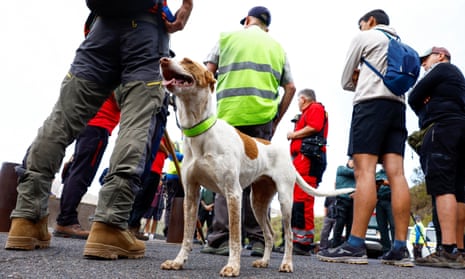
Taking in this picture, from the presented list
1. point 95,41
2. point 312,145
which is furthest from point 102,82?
point 312,145

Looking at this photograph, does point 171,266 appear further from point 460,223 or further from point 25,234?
point 460,223

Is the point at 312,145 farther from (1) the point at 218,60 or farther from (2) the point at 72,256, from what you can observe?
(2) the point at 72,256

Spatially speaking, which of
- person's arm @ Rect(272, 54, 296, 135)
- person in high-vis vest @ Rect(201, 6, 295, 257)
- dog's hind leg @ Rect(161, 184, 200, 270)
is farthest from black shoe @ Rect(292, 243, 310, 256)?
dog's hind leg @ Rect(161, 184, 200, 270)

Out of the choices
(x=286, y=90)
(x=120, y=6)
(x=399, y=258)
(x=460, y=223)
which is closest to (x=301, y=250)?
(x=399, y=258)

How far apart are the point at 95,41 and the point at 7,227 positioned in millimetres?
3087

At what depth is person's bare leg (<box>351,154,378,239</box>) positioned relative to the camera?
133 inches

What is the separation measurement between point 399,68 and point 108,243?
290 centimetres

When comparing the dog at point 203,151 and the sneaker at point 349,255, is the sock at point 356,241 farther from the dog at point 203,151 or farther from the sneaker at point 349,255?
the dog at point 203,151

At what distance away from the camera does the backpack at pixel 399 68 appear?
11.4ft

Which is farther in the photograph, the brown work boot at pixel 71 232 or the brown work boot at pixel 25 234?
the brown work boot at pixel 71 232

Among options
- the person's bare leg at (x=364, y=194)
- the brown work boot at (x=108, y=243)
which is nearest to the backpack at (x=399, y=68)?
the person's bare leg at (x=364, y=194)

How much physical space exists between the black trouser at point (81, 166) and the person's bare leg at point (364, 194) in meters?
2.67

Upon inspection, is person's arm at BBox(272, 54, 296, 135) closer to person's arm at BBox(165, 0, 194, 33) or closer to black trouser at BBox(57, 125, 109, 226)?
person's arm at BBox(165, 0, 194, 33)

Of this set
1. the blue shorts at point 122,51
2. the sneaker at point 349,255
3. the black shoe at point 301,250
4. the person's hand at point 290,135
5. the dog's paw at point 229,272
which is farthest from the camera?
the person's hand at point 290,135
